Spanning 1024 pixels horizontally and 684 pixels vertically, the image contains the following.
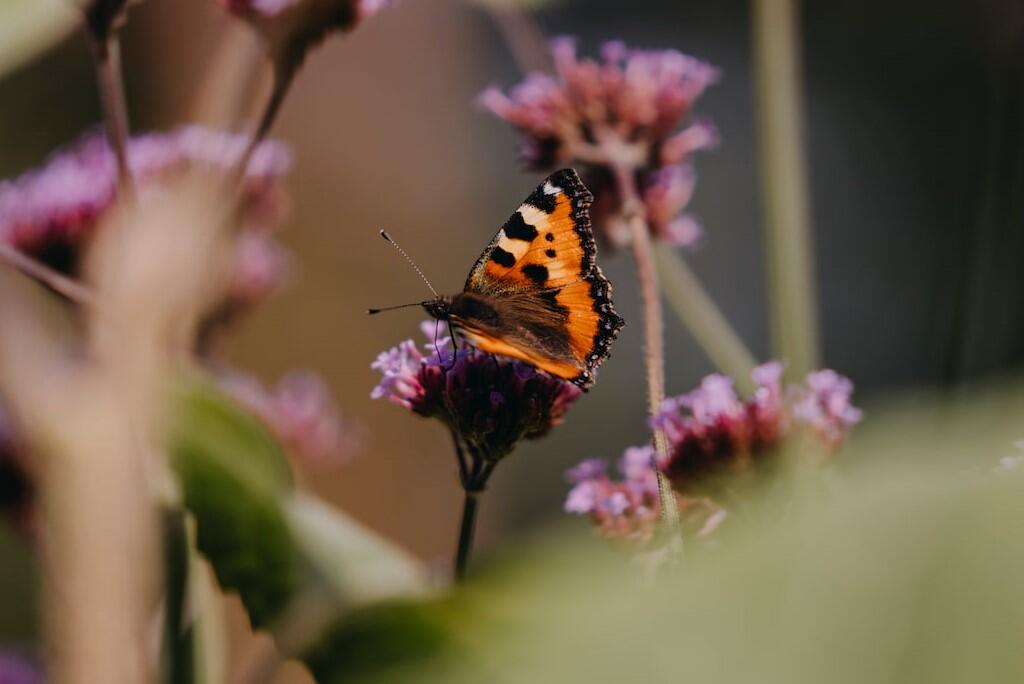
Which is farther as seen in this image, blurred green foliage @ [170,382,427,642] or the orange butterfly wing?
the orange butterfly wing

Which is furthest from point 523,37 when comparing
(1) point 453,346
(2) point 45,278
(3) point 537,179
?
(3) point 537,179

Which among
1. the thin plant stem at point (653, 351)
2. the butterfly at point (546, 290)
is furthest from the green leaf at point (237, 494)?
the butterfly at point (546, 290)

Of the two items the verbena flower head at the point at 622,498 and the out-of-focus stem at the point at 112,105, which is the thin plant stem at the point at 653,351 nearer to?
the verbena flower head at the point at 622,498

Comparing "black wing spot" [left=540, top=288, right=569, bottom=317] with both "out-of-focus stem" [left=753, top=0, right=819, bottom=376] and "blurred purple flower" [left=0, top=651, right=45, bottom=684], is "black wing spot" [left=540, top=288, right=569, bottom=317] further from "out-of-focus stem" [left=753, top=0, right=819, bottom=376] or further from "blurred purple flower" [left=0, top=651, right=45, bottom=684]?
"blurred purple flower" [left=0, top=651, right=45, bottom=684]

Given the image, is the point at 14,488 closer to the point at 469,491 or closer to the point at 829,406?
the point at 469,491

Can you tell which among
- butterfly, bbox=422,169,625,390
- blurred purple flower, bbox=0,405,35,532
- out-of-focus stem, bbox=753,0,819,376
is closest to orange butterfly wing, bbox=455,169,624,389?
butterfly, bbox=422,169,625,390

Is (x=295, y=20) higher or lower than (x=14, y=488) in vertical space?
higher

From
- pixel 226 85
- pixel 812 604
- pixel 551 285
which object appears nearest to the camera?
pixel 812 604

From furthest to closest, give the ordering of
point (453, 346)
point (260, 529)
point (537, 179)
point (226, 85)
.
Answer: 1. point (537, 179)
2. point (453, 346)
3. point (226, 85)
4. point (260, 529)
